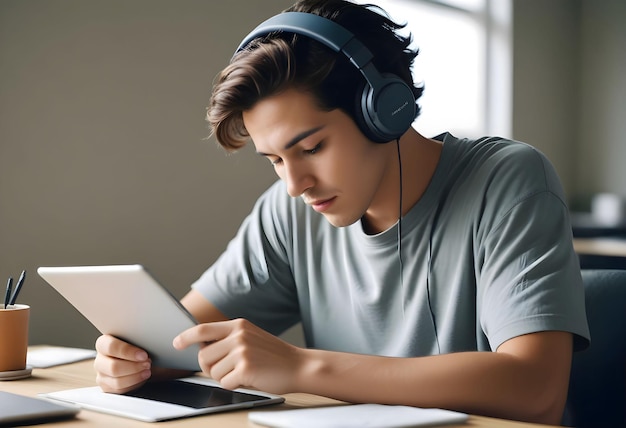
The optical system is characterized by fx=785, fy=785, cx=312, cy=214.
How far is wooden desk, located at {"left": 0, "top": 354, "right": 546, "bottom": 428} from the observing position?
887 mm

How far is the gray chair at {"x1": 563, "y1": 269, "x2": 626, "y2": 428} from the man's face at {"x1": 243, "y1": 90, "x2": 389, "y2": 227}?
430 mm

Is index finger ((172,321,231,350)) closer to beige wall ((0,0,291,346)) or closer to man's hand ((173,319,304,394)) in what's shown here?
man's hand ((173,319,304,394))

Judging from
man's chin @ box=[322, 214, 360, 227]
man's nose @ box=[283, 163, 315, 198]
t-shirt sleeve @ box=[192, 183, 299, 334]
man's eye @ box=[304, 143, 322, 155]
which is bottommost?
t-shirt sleeve @ box=[192, 183, 299, 334]

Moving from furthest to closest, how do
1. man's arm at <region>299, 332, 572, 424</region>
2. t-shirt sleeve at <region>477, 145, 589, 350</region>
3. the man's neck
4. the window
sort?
the window
the man's neck
t-shirt sleeve at <region>477, 145, 589, 350</region>
man's arm at <region>299, 332, 572, 424</region>

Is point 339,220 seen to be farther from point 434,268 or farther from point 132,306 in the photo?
point 132,306

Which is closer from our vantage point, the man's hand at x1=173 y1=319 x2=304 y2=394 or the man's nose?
the man's hand at x1=173 y1=319 x2=304 y2=394

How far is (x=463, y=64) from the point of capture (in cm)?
379

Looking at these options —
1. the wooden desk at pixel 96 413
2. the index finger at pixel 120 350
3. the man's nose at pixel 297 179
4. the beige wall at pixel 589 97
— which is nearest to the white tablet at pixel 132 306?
the index finger at pixel 120 350

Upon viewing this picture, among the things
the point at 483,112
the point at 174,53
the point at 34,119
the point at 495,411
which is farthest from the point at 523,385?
the point at 483,112

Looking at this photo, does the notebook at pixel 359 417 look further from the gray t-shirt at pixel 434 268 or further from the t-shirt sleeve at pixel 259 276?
the t-shirt sleeve at pixel 259 276

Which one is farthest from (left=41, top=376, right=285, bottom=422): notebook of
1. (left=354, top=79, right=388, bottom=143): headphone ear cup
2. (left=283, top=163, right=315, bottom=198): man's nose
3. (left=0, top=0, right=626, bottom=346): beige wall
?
(left=0, top=0, right=626, bottom=346): beige wall

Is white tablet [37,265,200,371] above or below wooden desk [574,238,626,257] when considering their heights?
below

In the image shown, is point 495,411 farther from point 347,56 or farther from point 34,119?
point 34,119

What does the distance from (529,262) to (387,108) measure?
1.02 ft
